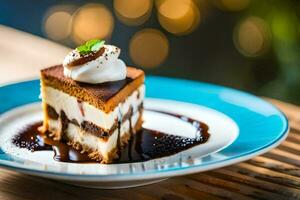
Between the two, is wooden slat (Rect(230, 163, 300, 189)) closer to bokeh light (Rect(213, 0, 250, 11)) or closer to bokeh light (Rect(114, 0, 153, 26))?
bokeh light (Rect(213, 0, 250, 11))

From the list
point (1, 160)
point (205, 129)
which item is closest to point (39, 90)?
point (205, 129)

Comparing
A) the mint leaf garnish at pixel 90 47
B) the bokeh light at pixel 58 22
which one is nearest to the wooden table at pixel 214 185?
the mint leaf garnish at pixel 90 47

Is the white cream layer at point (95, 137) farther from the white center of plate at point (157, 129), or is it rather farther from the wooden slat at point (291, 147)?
the wooden slat at point (291, 147)

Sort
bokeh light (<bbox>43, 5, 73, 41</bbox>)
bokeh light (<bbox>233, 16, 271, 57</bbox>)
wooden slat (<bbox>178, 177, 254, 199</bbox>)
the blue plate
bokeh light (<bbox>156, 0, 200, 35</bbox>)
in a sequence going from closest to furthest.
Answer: the blue plate
wooden slat (<bbox>178, 177, 254, 199</bbox>)
bokeh light (<bbox>233, 16, 271, 57</bbox>)
bokeh light (<bbox>156, 0, 200, 35</bbox>)
bokeh light (<bbox>43, 5, 73, 41</bbox>)

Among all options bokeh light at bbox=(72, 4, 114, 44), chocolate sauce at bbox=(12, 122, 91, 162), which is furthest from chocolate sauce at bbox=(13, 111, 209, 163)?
bokeh light at bbox=(72, 4, 114, 44)

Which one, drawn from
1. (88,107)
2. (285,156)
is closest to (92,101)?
(88,107)

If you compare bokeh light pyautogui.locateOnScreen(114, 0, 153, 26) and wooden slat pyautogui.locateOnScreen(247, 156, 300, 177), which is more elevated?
bokeh light pyautogui.locateOnScreen(114, 0, 153, 26)
